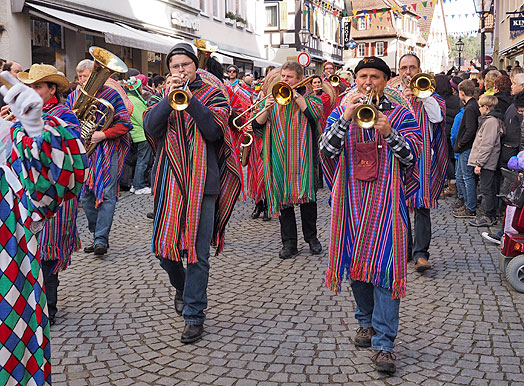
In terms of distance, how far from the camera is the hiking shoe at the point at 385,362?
12.8 ft

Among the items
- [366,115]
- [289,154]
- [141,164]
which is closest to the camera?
[366,115]

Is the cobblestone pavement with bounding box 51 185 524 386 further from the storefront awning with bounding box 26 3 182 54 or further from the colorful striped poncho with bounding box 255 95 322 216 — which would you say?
the storefront awning with bounding box 26 3 182 54

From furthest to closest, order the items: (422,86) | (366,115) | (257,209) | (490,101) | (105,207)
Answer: (257,209) → (490,101) → (105,207) → (422,86) → (366,115)

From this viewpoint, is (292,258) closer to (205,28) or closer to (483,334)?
(483,334)

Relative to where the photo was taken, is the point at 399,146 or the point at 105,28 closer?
the point at 399,146

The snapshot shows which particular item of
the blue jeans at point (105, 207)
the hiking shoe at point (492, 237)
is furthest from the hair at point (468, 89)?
the blue jeans at point (105, 207)

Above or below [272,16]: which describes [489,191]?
below

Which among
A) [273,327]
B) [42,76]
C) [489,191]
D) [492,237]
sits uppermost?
[42,76]

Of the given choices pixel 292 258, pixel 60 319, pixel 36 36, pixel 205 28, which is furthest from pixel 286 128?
pixel 205 28

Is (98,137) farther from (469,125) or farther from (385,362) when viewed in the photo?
(469,125)

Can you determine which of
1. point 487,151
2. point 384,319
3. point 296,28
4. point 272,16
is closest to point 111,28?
point 487,151

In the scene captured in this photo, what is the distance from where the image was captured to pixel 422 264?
613 centimetres

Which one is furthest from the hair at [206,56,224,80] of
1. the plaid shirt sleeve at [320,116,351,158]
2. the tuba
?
the plaid shirt sleeve at [320,116,351,158]

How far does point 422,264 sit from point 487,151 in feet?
8.83
